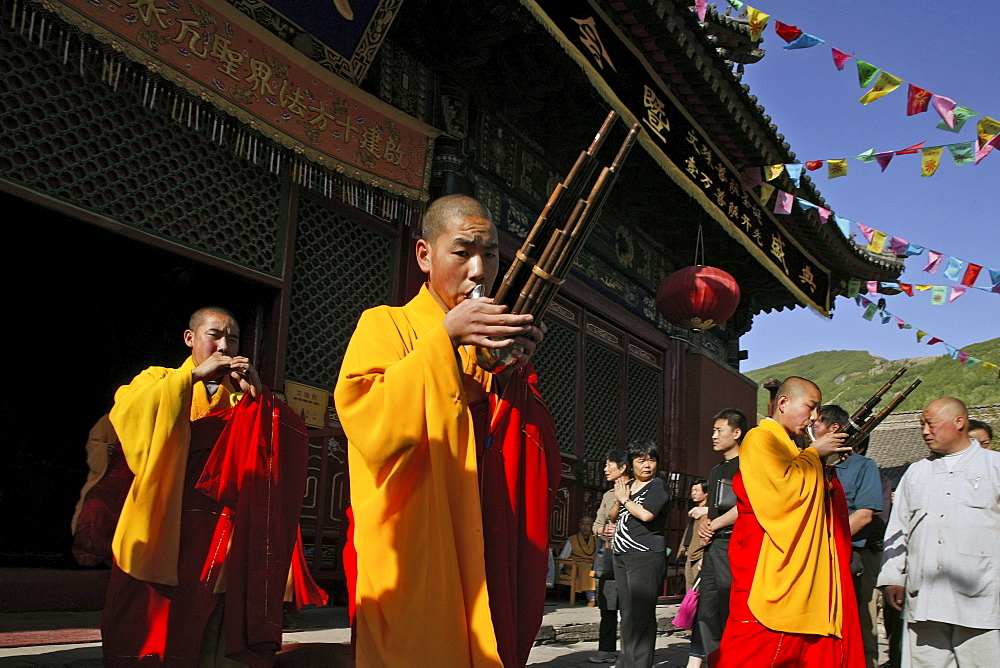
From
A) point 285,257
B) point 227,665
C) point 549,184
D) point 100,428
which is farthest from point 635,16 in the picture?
point 227,665

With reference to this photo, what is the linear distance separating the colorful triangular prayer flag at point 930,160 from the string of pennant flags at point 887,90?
15.0 inches

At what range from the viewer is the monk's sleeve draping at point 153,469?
338 cm

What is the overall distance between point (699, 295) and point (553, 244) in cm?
692

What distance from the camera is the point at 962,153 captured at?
23.8ft

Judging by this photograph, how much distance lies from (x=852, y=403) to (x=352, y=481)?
61.7 metres

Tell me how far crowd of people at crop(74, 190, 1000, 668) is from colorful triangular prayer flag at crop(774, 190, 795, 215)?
314 cm

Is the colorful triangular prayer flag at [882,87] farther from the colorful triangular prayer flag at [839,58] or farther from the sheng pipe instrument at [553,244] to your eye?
the sheng pipe instrument at [553,244]

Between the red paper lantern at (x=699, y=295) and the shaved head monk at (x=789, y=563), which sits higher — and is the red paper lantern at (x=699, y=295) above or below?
above

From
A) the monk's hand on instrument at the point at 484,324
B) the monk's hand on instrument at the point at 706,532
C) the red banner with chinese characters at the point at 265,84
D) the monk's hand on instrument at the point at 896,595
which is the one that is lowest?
the monk's hand on instrument at the point at 896,595

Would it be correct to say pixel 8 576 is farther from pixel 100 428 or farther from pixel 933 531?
pixel 933 531

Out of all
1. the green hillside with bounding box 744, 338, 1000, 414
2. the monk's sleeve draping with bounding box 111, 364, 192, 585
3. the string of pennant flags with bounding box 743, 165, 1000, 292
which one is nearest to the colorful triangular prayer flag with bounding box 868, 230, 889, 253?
the string of pennant flags with bounding box 743, 165, 1000, 292

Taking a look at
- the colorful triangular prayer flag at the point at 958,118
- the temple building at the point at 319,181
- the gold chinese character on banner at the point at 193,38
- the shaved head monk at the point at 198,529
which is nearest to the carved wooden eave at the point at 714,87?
the temple building at the point at 319,181

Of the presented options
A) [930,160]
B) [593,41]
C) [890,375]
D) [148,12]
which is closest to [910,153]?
[930,160]

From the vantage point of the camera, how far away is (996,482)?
4.65 meters
